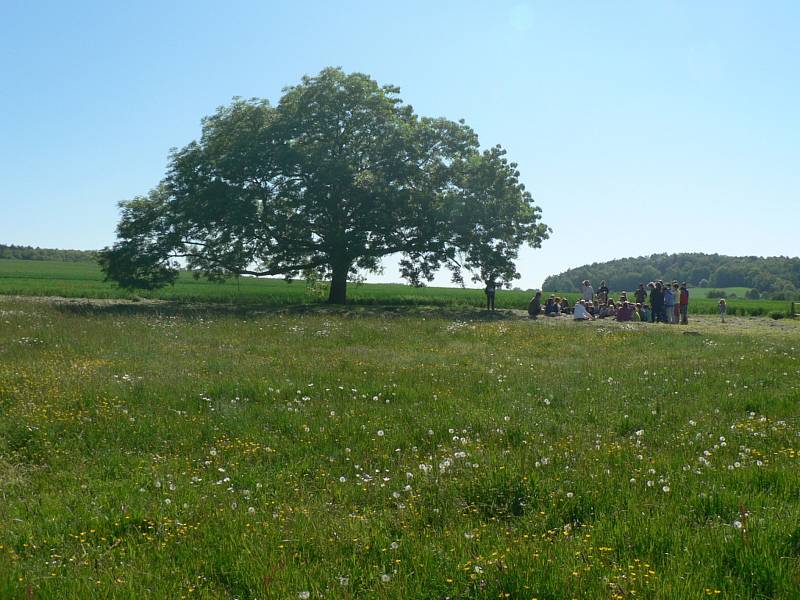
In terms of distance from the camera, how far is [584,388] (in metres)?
11.9

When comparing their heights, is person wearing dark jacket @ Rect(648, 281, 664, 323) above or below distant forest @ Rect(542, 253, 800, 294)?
below

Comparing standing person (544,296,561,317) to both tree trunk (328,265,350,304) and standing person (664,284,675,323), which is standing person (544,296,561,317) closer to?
standing person (664,284,675,323)

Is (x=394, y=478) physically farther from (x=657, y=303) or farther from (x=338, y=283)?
(x=338, y=283)

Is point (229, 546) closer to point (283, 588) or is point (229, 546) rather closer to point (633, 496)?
point (283, 588)

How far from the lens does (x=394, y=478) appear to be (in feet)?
22.7

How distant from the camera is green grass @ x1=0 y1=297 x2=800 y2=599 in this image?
4520 mm

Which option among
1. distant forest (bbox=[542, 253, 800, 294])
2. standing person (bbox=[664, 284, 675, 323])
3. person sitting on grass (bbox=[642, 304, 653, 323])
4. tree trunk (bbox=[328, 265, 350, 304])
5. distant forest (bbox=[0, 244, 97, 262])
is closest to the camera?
standing person (bbox=[664, 284, 675, 323])

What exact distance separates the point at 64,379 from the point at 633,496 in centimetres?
973

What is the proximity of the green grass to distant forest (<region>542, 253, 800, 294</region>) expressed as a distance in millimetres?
82757

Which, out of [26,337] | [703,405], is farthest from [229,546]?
[26,337]

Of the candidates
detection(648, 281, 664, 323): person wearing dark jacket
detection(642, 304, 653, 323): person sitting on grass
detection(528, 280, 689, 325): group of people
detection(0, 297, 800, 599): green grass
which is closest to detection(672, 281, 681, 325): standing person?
detection(528, 280, 689, 325): group of people

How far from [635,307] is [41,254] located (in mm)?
123813

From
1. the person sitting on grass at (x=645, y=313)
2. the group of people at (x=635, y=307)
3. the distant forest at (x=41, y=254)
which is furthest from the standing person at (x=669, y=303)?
the distant forest at (x=41, y=254)

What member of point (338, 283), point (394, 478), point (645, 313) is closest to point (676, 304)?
point (645, 313)
